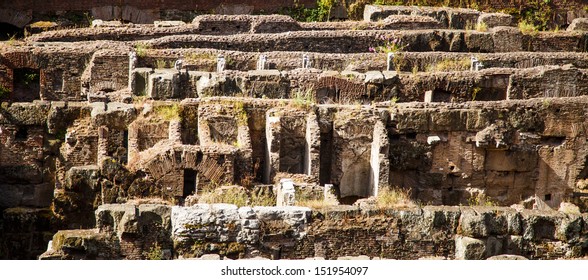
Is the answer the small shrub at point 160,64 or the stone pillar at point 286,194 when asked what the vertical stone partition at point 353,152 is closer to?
the stone pillar at point 286,194

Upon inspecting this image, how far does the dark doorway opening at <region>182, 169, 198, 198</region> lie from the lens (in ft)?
141

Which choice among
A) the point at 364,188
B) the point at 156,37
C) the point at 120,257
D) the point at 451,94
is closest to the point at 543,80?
the point at 451,94

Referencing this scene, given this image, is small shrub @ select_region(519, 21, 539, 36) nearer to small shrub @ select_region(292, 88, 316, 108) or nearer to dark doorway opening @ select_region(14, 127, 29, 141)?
small shrub @ select_region(292, 88, 316, 108)

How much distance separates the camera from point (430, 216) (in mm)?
38938

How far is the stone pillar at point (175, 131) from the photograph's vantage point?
143 feet

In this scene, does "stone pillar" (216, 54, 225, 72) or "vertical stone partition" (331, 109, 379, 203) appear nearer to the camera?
"vertical stone partition" (331, 109, 379, 203)

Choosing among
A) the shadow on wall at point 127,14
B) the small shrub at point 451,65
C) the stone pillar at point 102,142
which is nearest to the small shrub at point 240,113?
the stone pillar at point 102,142

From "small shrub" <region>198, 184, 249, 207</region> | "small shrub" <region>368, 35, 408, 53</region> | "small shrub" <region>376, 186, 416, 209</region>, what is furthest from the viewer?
"small shrub" <region>368, 35, 408, 53</region>

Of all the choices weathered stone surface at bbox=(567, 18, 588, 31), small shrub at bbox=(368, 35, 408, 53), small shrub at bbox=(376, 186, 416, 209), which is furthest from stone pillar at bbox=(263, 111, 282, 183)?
weathered stone surface at bbox=(567, 18, 588, 31)

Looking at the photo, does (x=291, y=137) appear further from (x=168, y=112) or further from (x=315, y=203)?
(x=315, y=203)

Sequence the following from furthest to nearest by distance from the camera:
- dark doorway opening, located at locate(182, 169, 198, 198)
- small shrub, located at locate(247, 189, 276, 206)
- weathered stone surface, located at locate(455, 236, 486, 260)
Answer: dark doorway opening, located at locate(182, 169, 198, 198) → small shrub, located at locate(247, 189, 276, 206) → weathered stone surface, located at locate(455, 236, 486, 260)

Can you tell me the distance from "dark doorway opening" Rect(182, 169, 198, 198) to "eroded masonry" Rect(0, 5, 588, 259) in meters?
0.04
